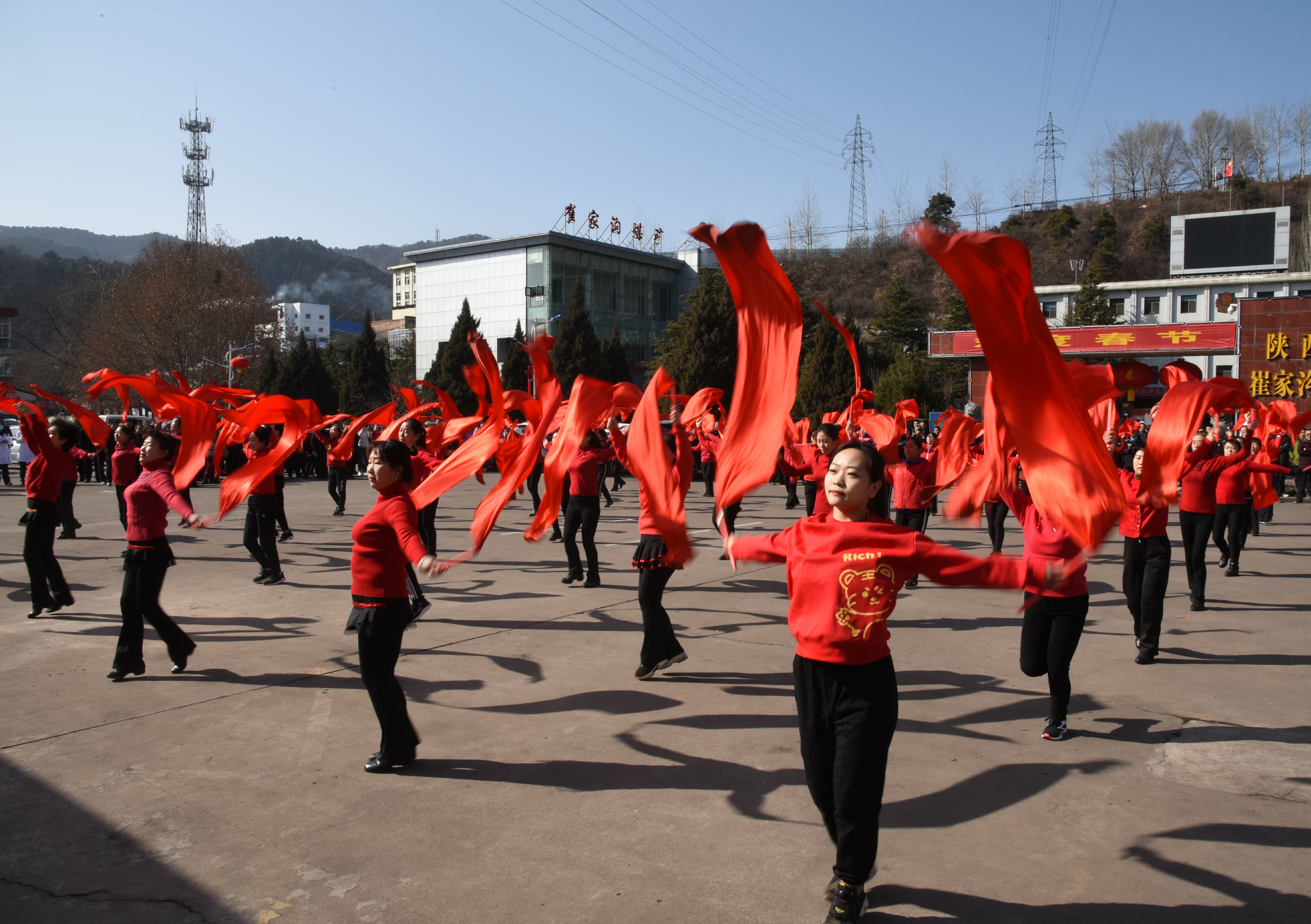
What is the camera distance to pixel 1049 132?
7712 cm

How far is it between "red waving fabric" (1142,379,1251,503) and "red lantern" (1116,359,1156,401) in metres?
35.8

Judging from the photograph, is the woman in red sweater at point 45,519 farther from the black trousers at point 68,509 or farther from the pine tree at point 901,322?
the pine tree at point 901,322

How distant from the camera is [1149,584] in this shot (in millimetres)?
6453

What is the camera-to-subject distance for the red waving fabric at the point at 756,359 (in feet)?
11.2

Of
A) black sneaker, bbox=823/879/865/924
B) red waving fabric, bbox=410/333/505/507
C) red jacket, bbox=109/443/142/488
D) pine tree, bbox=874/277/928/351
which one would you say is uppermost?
pine tree, bbox=874/277/928/351

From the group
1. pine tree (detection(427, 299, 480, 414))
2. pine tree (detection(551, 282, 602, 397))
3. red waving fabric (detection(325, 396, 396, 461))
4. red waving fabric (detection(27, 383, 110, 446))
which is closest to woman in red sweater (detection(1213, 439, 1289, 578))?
red waving fabric (detection(325, 396, 396, 461))

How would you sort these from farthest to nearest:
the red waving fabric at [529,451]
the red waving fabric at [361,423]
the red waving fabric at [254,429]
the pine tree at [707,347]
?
the pine tree at [707,347] → the red waving fabric at [361,423] → the red waving fabric at [254,429] → the red waving fabric at [529,451]

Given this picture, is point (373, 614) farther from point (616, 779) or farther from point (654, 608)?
point (654, 608)

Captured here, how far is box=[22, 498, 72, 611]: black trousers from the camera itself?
7.49m

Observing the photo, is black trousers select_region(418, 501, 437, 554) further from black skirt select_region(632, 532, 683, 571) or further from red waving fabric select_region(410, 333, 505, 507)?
red waving fabric select_region(410, 333, 505, 507)

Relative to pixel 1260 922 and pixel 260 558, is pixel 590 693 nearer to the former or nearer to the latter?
pixel 1260 922

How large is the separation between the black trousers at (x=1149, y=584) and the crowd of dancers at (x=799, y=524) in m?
0.02

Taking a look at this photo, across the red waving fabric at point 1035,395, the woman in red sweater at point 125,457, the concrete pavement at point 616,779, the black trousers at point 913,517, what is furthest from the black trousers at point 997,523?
the woman in red sweater at point 125,457

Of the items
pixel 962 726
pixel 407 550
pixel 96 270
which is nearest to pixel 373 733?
pixel 407 550
